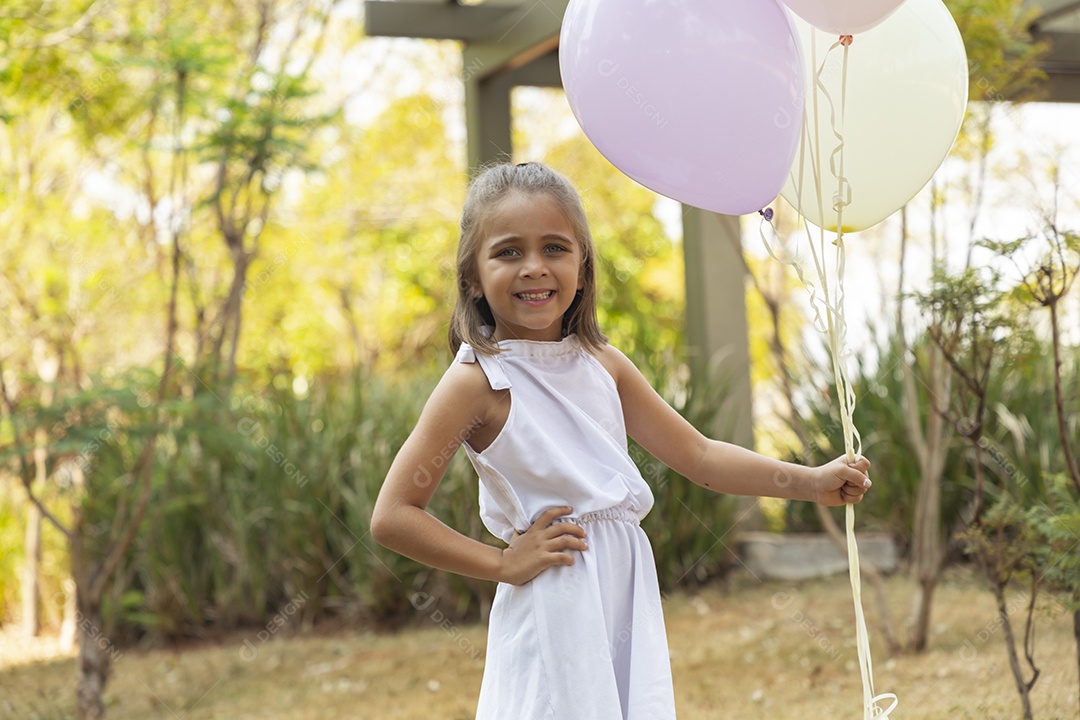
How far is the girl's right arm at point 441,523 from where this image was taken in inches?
63.3

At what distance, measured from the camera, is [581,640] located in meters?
1.63

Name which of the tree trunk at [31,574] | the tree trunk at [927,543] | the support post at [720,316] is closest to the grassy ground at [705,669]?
the tree trunk at [927,543]

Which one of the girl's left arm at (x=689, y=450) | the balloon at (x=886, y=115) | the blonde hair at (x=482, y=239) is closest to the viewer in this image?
the blonde hair at (x=482, y=239)

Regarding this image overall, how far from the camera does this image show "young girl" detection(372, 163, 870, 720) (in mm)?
1626

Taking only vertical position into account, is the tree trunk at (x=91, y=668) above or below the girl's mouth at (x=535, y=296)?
below

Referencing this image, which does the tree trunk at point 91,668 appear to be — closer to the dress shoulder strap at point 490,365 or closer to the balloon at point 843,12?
the dress shoulder strap at point 490,365

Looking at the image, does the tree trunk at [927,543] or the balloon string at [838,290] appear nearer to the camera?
the balloon string at [838,290]

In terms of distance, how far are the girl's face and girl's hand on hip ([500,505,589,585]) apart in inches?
12.2

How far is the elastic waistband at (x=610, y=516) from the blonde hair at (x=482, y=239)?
0.28 metres

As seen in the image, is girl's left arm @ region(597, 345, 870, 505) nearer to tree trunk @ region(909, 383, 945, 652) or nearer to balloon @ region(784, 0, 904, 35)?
balloon @ region(784, 0, 904, 35)

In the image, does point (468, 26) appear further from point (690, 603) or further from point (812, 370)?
point (690, 603)

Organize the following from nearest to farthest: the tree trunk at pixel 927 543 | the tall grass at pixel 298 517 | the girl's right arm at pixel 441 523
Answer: the girl's right arm at pixel 441 523 < the tree trunk at pixel 927 543 < the tall grass at pixel 298 517

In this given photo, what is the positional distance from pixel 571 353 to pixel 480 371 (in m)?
0.19

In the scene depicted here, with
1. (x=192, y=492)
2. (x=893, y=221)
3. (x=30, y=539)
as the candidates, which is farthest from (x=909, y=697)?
(x=893, y=221)
